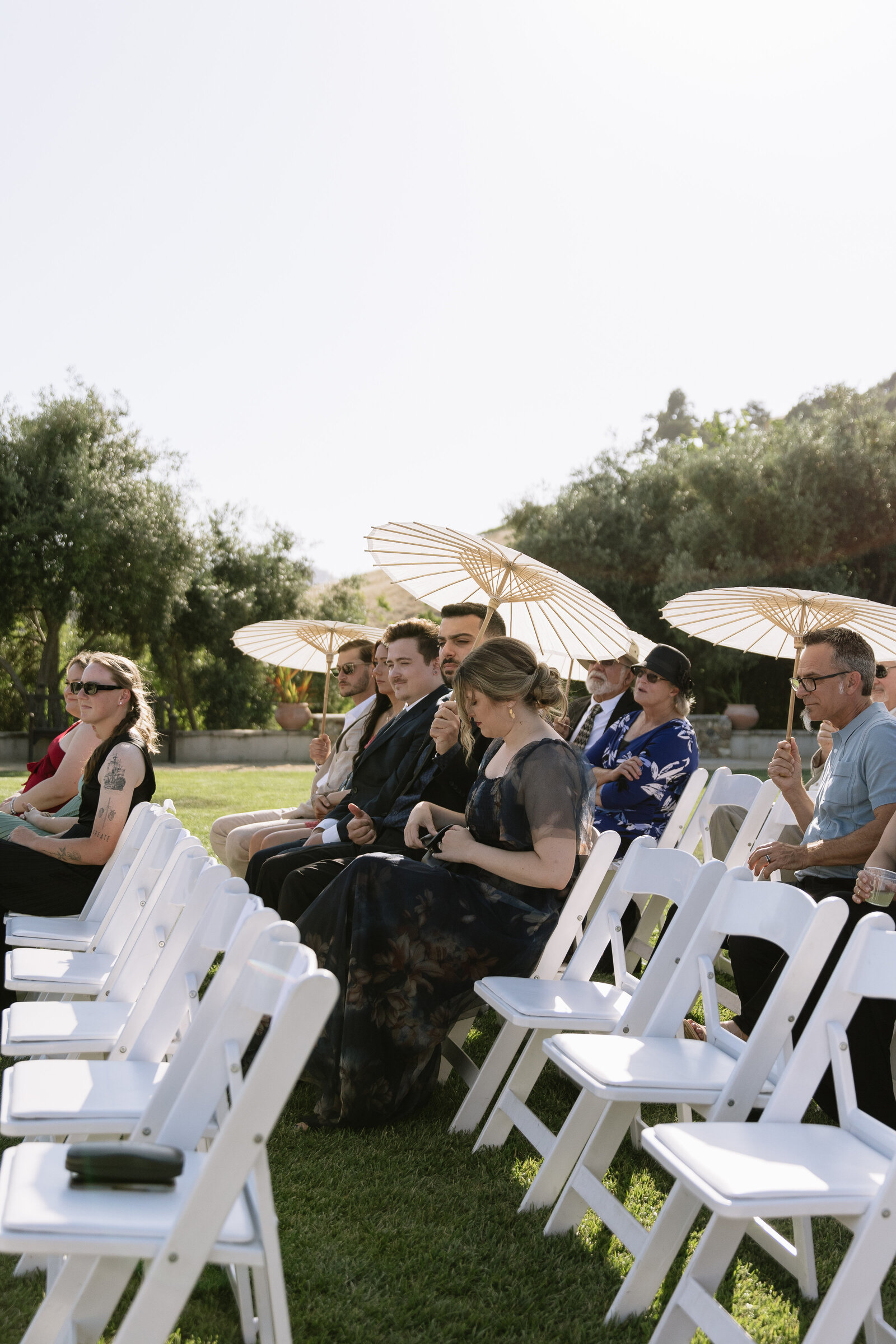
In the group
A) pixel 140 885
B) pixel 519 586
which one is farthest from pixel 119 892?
pixel 519 586

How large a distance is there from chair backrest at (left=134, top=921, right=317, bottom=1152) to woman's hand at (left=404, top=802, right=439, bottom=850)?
6.06 feet

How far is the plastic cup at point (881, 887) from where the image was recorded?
3443 mm

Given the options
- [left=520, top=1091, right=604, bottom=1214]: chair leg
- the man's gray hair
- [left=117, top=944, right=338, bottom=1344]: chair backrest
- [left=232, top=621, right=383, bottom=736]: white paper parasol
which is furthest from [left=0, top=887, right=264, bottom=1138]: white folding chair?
[left=232, top=621, right=383, bottom=736]: white paper parasol

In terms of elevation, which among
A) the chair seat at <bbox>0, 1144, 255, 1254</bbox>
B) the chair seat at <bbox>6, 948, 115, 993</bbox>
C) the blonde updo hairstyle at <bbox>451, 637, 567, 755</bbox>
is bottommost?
the chair seat at <bbox>6, 948, 115, 993</bbox>

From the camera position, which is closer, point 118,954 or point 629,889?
point 629,889

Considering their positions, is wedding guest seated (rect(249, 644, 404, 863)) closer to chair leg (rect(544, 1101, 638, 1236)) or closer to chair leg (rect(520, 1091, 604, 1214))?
chair leg (rect(520, 1091, 604, 1214))

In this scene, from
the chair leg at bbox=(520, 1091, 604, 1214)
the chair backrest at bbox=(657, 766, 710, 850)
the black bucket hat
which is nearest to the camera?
the chair leg at bbox=(520, 1091, 604, 1214)

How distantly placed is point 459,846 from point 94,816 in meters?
1.88

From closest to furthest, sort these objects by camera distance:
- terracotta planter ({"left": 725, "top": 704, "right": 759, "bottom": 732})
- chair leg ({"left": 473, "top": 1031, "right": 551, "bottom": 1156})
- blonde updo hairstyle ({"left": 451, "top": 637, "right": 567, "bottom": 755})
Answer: chair leg ({"left": 473, "top": 1031, "right": 551, "bottom": 1156}) → blonde updo hairstyle ({"left": 451, "top": 637, "right": 567, "bottom": 755}) → terracotta planter ({"left": 725, "top": 704, "right": 759, "bottom": 732})

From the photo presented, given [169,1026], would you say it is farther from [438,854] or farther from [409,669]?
[409,669]

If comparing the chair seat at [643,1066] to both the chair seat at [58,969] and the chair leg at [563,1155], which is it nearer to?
the chair leg at [563,1155]

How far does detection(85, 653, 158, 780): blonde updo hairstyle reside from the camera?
4.70 metres

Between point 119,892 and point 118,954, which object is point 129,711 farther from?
point 118,954

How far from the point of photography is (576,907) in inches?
139
